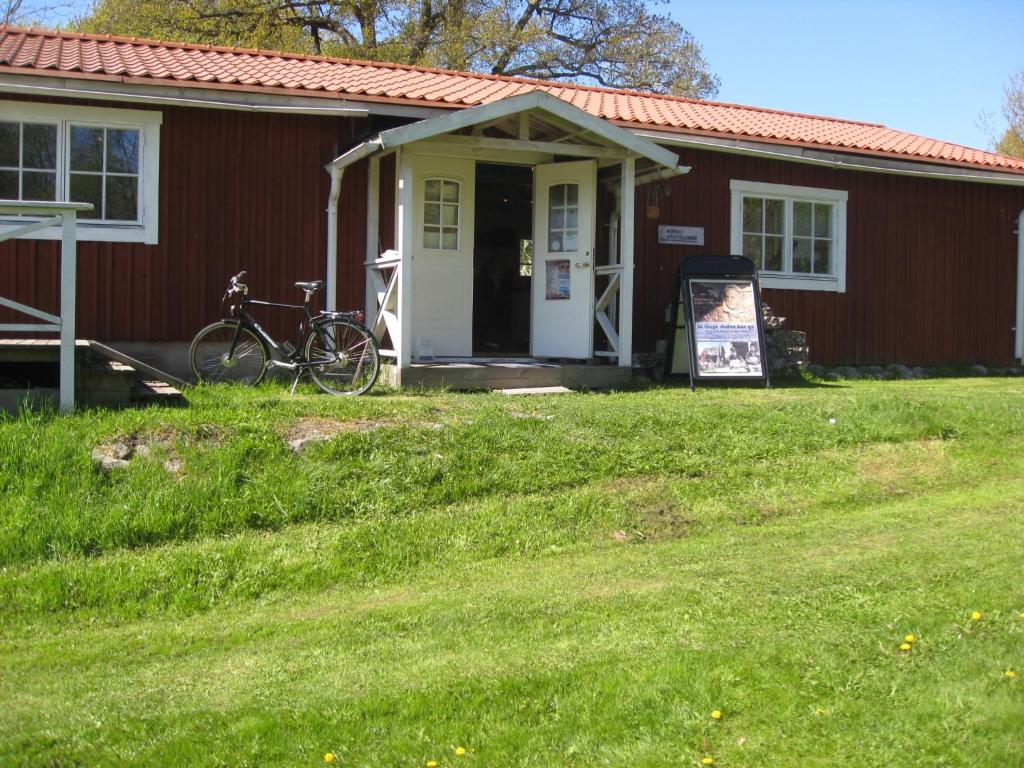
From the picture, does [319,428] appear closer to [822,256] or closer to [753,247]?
[753,247]

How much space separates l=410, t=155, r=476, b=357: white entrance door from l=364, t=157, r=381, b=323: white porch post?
0.53 meters

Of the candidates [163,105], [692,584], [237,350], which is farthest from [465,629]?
[163,105]

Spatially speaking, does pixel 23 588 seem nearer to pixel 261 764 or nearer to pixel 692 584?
pixel 261 764

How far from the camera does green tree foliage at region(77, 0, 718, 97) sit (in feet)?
83.4

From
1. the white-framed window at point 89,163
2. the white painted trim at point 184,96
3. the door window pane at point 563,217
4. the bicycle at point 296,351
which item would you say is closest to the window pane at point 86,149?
the white-framed window at point 89,163

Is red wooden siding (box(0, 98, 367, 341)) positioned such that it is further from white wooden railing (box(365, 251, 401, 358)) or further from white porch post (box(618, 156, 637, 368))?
white porch post (box(618, 156, 637, 368))

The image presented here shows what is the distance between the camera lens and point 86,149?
10.5 m

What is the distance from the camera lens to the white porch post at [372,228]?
11.3 metres

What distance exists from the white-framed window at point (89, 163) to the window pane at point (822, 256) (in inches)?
318

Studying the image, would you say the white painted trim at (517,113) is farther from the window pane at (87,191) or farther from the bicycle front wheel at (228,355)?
the window pane at (87,191)

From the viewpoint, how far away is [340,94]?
36.0 feet

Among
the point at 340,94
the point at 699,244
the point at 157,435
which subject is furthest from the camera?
the point at 699,244

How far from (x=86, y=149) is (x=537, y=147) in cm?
428

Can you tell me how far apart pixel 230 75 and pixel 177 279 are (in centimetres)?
217
